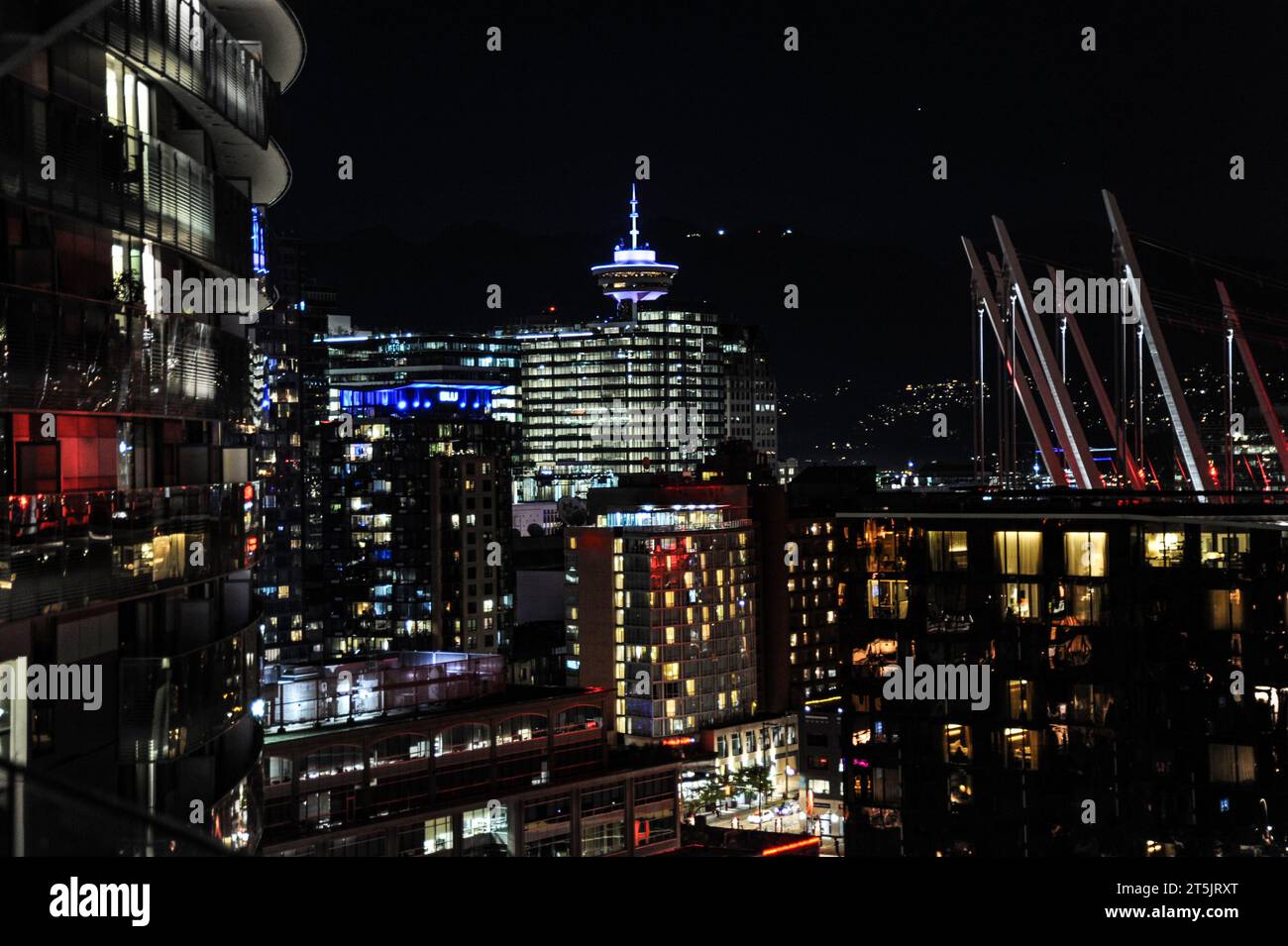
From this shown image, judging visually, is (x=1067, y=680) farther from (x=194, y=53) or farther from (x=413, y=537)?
(x=413, y=537)

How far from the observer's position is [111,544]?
21.0ft

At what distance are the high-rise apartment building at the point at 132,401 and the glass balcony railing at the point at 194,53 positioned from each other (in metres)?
0.02

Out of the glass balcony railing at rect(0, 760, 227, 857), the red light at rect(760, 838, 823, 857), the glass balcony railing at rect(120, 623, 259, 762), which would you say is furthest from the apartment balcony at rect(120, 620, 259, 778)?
the red light at rect(760, 838, 823, 857)

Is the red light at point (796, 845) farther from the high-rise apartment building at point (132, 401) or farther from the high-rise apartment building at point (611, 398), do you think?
the high-rise apartment building at point (611, 398)

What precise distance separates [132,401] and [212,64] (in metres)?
1.97

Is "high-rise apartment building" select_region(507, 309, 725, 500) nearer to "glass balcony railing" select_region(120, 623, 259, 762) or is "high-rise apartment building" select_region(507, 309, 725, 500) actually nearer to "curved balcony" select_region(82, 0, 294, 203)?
"curved balcony" select_region(82, 0, 294, 203)

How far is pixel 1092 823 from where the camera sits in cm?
1398

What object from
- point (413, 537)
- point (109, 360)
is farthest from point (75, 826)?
point (413, 537)

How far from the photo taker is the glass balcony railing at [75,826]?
2.78 m

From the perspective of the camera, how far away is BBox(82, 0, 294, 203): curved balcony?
6.53m

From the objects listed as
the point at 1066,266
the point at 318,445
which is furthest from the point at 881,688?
the point at 318,445

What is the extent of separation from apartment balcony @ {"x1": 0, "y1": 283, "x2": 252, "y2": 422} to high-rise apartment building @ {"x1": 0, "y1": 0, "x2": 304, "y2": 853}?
0.5 inches

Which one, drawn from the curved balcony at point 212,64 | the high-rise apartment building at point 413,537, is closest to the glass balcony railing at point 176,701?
the curved balcony at point 212,64
